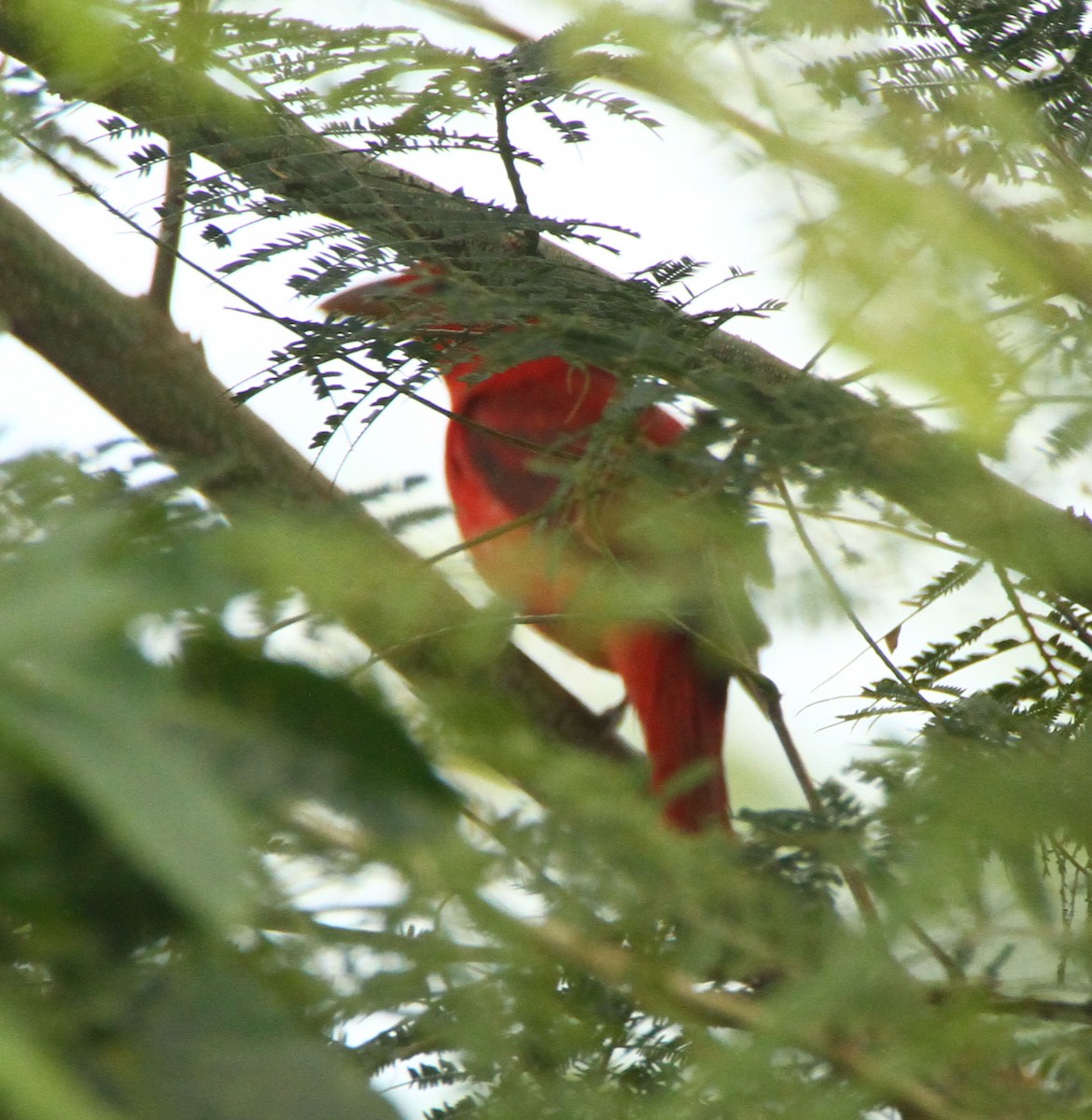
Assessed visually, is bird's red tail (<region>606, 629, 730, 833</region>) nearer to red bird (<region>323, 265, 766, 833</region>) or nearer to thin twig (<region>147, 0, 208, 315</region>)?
red bird (<region>323, 265, 766, 833</region>)

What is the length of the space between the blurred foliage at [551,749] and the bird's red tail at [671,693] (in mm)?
923

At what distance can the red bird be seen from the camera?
2.99 feet

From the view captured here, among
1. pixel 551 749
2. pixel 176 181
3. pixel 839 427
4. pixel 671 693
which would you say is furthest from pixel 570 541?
pixel 671 693

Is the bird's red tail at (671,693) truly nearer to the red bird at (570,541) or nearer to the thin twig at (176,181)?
the red bird at (570,541)

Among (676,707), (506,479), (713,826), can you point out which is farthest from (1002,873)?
(506,479)

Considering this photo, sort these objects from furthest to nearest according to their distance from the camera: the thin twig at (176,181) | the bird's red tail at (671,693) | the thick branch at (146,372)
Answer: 1. the bird's red tail at (671,693)
2. the thick branch at (146,372)
3. the thin twig at (176,181)

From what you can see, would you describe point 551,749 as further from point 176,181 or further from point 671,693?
point 671,693

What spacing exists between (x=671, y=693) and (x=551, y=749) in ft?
5.24

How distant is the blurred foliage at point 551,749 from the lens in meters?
0.33

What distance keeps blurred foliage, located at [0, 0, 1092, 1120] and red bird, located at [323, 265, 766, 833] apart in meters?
0.04

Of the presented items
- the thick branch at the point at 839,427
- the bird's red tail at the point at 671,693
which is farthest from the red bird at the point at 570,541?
the thick branch at the point at 839,427

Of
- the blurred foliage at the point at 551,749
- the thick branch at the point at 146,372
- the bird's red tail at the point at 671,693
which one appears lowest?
the blurred foliage at the point at 551,749

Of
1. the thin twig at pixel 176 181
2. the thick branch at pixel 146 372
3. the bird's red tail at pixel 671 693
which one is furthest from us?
the bird's red tail at pixel 671 693

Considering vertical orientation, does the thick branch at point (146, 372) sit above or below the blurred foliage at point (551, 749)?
above
